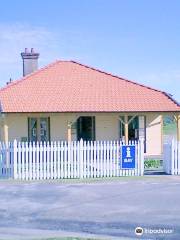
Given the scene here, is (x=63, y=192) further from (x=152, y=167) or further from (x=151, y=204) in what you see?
(x=152, y=167)

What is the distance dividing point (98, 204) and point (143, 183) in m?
3.83

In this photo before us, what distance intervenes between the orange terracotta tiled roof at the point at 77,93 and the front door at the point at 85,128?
4.08ft

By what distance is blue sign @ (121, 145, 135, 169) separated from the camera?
17.6 m

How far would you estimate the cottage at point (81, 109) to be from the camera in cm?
2430

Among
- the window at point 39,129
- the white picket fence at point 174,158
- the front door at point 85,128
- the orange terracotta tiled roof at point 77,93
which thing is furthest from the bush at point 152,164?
the window at point 39,129

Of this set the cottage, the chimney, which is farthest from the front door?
the chimney

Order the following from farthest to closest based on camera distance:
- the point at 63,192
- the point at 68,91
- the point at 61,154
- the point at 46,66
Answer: the point at 46,66 < the point at 68,91 < the point at 61,154 < the point at 63,192

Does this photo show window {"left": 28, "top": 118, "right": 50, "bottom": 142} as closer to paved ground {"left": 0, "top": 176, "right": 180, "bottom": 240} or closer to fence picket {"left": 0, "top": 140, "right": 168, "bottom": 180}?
fence picket {"left": 0, "top": 140, "right": 168, "bottom": 180}

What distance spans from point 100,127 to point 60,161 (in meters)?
8.97

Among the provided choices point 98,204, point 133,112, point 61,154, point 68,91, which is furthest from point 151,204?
point 68,91

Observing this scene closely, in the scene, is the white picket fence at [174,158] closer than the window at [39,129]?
Yes

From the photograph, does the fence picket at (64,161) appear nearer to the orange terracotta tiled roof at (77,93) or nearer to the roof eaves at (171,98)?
the orange terracotta tiled roof at (77,93)

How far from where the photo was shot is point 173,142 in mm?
17859
